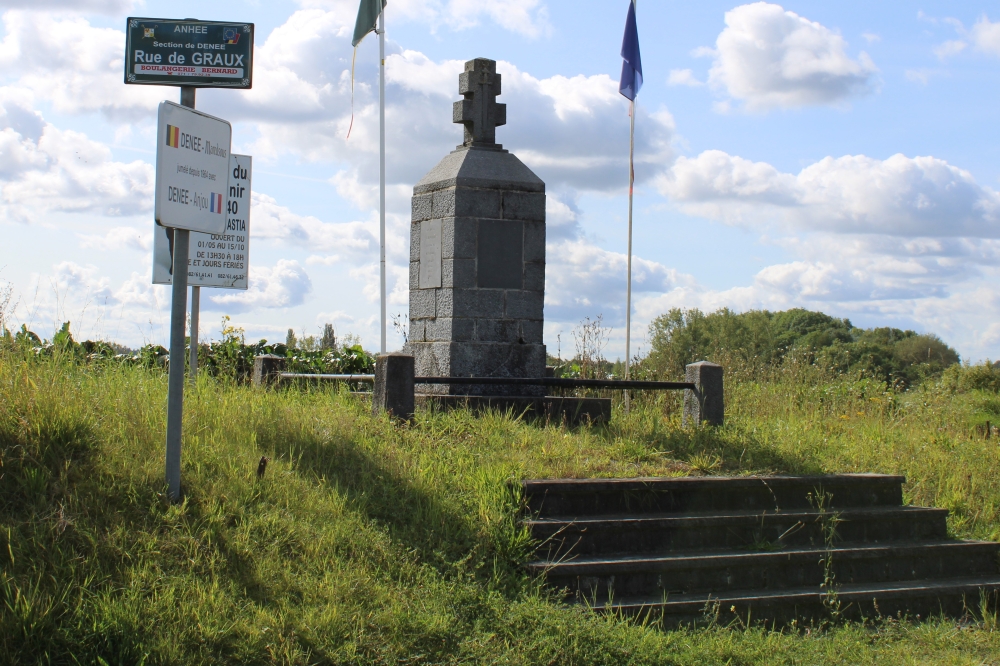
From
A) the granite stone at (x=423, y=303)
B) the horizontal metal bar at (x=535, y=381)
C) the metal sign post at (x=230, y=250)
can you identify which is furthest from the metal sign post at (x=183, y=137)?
the metal sign post at (x=230, y=250)

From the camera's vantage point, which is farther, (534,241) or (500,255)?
(534,241)

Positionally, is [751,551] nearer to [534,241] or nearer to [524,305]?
[524,305]

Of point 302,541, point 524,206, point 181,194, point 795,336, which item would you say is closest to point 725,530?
point 302,541

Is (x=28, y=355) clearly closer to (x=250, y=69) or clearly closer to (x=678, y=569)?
(x=250, y=69)

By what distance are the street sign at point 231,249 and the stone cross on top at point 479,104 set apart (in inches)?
107

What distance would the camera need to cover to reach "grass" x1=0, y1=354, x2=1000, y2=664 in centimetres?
473

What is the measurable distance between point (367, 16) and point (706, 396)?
9909 mm

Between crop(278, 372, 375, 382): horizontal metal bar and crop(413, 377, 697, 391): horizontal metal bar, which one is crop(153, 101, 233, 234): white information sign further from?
crop(278, 372, 375, 382): horizontal metal bar

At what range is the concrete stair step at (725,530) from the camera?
637 centimetres

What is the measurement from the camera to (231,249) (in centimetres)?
1044

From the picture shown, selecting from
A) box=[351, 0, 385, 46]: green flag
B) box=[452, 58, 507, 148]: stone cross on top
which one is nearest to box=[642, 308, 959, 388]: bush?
box=[351, 0, 385, 46]: green flag

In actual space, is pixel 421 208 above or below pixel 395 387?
above

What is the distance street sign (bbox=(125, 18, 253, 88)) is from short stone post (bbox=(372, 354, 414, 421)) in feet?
9.07

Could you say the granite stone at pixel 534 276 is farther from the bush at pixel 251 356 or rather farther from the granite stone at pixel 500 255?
the bush at pixel 251 356
